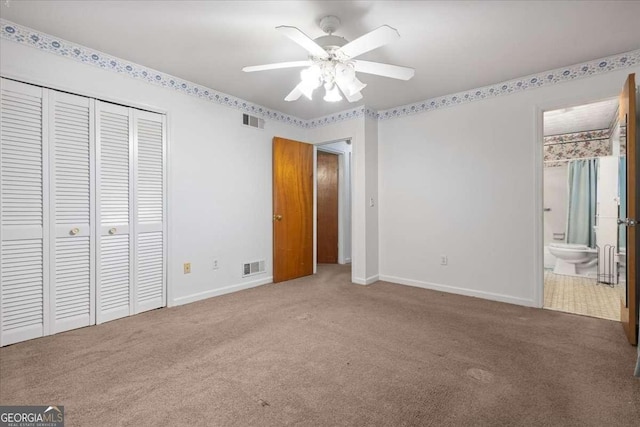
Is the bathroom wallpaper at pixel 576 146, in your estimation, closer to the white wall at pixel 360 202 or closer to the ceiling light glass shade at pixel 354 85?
the white wall at pixel 360 202

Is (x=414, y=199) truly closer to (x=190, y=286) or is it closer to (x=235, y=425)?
(x=190, y=286)

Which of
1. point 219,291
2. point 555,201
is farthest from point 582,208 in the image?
point 219,291

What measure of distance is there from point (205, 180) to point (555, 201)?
231 inches

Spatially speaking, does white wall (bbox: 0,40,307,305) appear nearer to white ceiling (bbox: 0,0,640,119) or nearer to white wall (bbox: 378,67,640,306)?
white ceiling (bbox: 0,0,640,119)

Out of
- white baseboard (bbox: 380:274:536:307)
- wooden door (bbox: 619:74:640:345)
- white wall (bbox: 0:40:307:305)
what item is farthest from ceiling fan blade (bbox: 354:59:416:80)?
white baseboard (bbox: 380:274:536:307)

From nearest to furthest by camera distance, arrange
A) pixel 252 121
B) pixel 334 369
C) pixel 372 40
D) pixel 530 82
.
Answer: pixel 372 40, pixel 334 369, pixel 530 82, pixel 252 121

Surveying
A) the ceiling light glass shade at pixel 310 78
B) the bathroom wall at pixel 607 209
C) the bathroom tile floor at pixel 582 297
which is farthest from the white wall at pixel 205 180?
the bathroom wall at pixel 607 209

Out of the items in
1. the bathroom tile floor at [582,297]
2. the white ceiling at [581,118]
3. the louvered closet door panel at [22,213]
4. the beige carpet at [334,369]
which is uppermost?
the white ceiling at [581,118]

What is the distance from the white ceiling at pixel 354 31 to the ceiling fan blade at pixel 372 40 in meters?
0.34

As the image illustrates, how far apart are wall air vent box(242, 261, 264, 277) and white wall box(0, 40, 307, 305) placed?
8 centimetres

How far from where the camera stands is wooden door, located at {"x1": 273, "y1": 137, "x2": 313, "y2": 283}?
420cm

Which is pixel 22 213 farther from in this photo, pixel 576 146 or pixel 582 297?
pixel 576 146

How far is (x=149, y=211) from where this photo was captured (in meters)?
3.02

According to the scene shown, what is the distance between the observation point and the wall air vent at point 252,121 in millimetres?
3867
